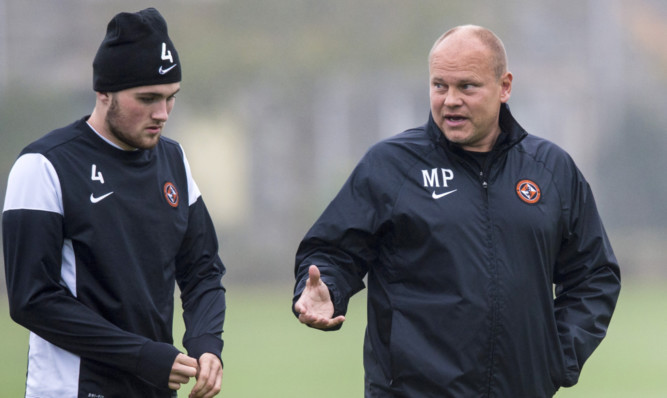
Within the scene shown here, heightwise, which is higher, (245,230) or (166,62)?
(166,62)

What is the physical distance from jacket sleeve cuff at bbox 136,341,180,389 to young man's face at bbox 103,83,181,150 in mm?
Answer: 655

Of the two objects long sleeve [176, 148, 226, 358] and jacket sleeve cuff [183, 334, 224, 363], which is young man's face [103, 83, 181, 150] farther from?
jacket sleeve cuff [183, 334, 224, 363]

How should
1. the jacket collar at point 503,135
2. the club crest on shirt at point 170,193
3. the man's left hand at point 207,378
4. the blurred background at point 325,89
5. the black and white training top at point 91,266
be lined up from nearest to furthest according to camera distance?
the black and white training top at point 91,266, the man's left hand at point 207,378, the club crest on shirt at point 170,193, the jacket collar at point 503,135, the blurred background at point 325,89

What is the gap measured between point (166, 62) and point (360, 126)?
98.2 feet

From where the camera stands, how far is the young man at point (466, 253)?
12.4 ft

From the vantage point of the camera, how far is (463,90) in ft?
13.0

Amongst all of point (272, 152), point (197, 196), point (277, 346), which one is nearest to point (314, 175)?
point (272, 152)

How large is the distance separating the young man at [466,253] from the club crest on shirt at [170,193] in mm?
460

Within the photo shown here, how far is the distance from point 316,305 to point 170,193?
63 cm

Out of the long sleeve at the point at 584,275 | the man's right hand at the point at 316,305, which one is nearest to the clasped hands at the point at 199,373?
the man's right hand at the point at 316,305

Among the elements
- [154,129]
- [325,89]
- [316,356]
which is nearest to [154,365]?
[154,129]

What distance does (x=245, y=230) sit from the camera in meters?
31.0

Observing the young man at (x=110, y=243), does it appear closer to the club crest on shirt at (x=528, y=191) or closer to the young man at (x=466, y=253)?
the young man at (x=466, y=253)

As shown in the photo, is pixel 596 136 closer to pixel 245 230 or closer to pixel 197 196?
pixel 245 230
